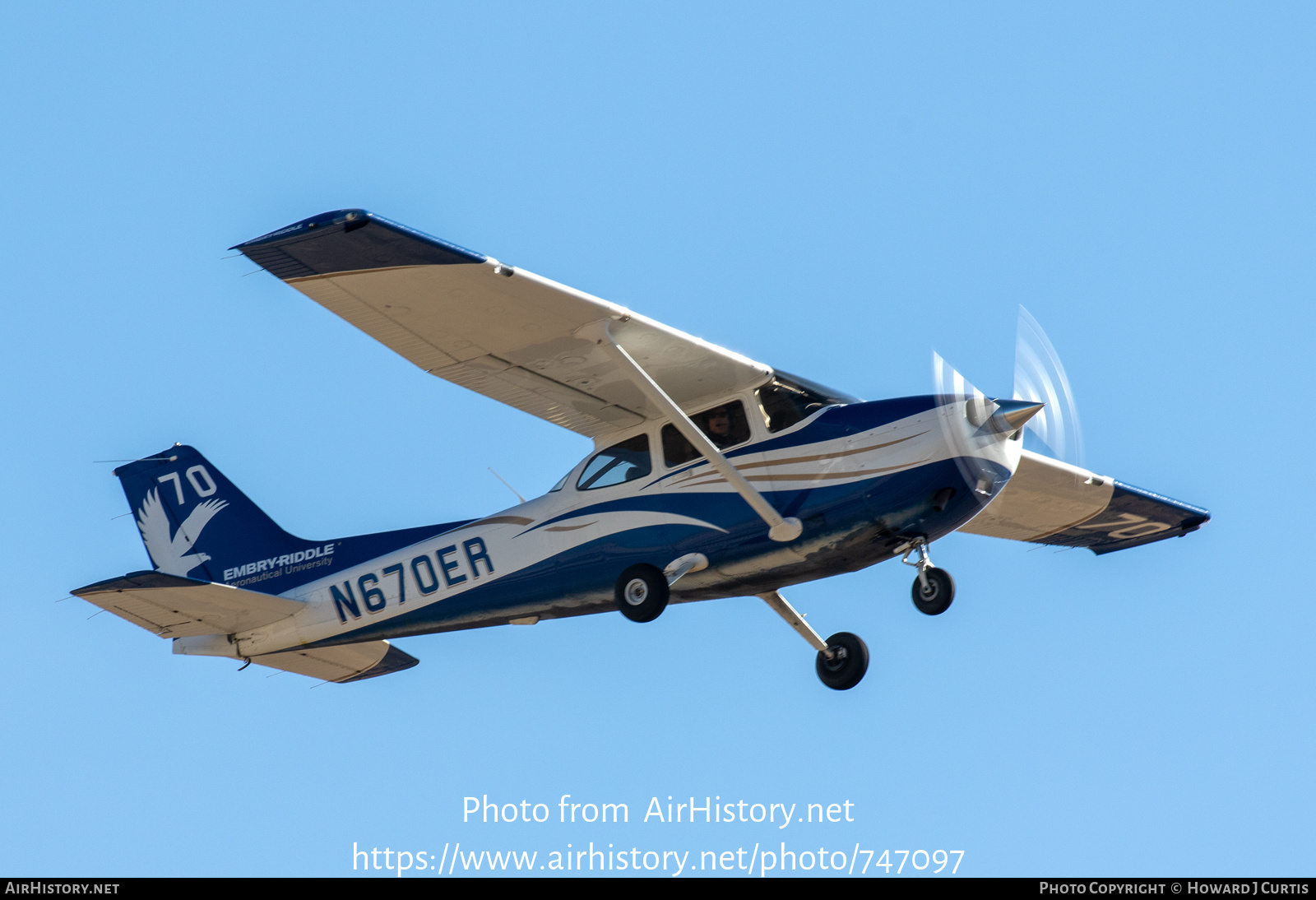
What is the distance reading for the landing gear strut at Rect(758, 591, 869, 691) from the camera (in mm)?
12703

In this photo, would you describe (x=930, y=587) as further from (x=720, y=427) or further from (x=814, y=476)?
(x=720, y=427)

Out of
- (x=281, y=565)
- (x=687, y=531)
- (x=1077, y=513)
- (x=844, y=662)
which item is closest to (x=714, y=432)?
(x=687, y=531)

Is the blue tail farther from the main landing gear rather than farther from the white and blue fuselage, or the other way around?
the main landing gear

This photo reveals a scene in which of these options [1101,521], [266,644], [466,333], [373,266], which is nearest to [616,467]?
[466,333]

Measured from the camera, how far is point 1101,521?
50.8 ft

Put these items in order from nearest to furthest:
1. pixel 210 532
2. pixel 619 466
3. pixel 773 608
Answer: pixel 619 466 < pixel 773 608 < pixel 210 532

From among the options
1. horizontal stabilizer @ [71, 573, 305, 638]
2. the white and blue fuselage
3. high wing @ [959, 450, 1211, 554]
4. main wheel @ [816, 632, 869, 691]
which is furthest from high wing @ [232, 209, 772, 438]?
high wing @ [959, 450, 1211, 554]

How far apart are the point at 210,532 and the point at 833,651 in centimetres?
696

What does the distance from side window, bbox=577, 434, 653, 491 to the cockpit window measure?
45.5 inches

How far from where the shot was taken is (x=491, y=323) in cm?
1135

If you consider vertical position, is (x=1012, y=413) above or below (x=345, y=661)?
above

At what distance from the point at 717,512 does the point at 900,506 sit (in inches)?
60.7

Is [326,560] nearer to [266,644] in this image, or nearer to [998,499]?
[266,644]

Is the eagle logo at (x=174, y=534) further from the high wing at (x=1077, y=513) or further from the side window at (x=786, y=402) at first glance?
the high wing at (x=1077, y=513)
